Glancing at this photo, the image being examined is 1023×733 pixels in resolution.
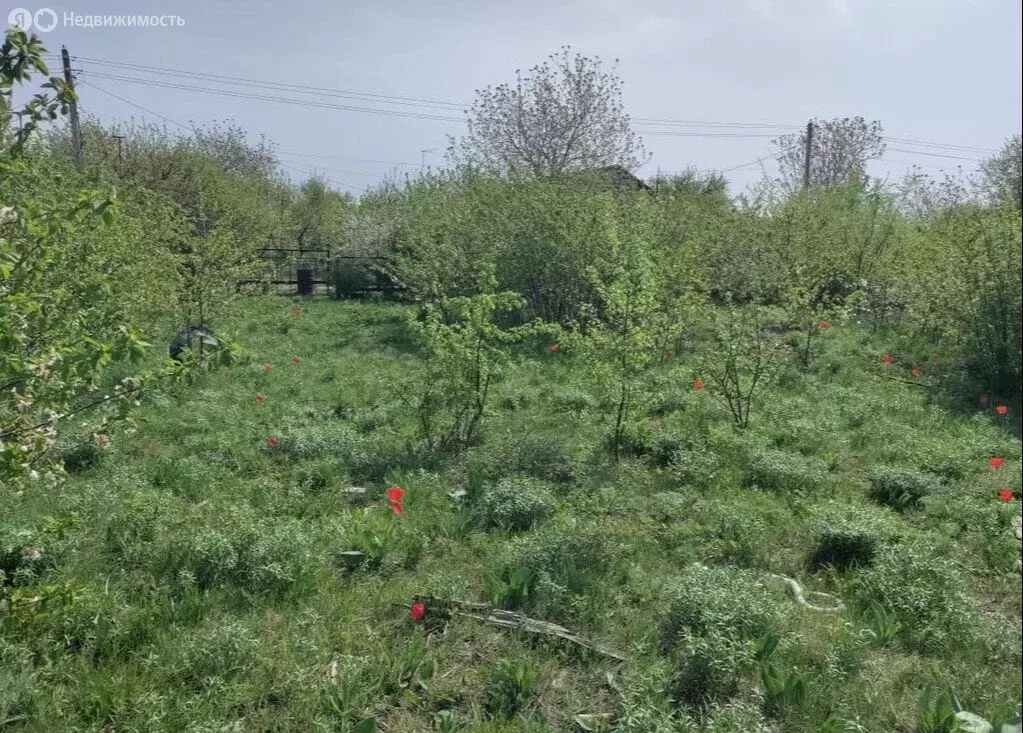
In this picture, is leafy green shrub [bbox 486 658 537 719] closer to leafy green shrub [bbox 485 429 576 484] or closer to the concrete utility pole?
leafy green shrub [bbox 485 429 576 484]

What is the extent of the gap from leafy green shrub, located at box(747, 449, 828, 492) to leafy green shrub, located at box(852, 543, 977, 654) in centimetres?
134

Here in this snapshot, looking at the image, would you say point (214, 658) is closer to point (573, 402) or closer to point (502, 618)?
point (502, 618)

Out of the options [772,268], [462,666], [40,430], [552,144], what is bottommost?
[462,666]

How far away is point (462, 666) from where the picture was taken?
346 centimetres

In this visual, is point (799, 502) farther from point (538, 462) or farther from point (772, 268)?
point (772, 268)

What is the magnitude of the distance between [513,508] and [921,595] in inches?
93.0

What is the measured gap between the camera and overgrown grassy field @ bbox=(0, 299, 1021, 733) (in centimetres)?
317

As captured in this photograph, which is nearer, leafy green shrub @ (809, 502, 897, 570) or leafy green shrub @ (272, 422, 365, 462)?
leafy green shrub @ (809, 502, 897, 570)

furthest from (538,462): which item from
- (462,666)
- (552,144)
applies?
(552,144)

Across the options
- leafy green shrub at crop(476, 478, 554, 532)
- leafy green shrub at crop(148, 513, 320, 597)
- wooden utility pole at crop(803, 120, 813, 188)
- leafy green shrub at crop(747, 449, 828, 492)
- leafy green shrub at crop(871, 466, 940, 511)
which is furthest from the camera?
wooden utility pole at crop(803, 120, 813, 188)

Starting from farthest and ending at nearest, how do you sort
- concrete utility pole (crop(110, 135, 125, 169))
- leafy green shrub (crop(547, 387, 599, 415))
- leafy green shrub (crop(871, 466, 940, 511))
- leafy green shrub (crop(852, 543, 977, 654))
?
1. concrete utility pole (crop(110, 135, 125, 169))
2. leafy green shrub (crop(547, 387, 599, 415))
3. leafy green shrub (crop(871, 466, 940, 511))
4. leafy green shrub (crop(852, 543, 977, 654))

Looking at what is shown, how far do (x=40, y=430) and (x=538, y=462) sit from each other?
3.76 meters

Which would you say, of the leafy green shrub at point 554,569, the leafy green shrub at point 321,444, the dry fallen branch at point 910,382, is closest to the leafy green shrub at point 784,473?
the leafy green shrub at point 554,569

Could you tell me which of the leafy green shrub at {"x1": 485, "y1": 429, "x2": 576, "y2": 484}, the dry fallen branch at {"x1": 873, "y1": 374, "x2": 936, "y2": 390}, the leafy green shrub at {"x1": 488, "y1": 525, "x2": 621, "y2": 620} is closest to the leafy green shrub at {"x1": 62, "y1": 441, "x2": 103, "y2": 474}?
the leafy green shrub at {"x1": 485, "y1": 429, "x2": 576, "y2": 484}
